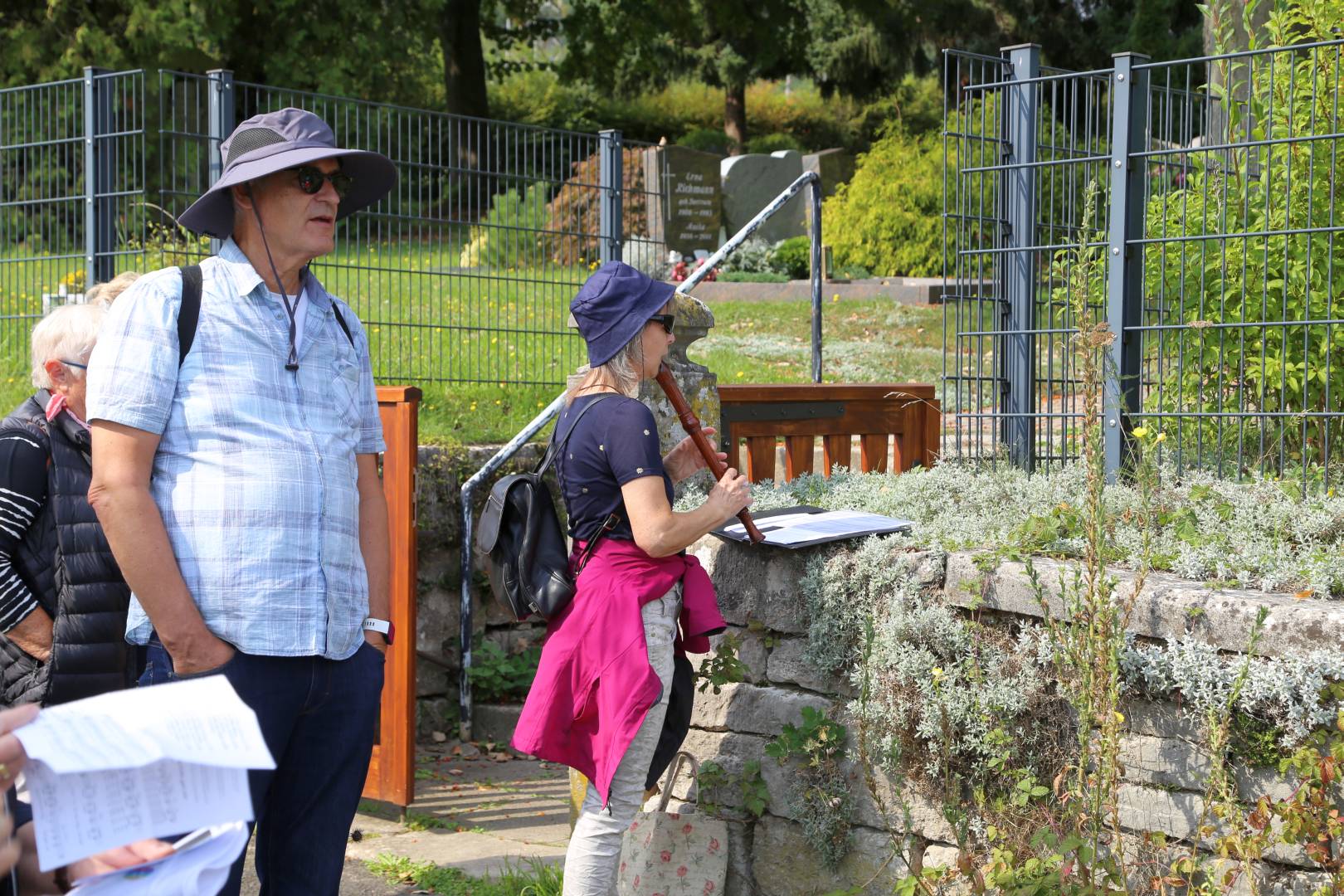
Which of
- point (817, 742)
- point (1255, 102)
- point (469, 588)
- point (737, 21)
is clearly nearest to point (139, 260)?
point (469, 588)

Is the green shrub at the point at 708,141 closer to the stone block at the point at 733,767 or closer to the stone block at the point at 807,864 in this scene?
the stone block at the point at 733,767

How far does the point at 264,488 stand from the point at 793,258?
15217mm

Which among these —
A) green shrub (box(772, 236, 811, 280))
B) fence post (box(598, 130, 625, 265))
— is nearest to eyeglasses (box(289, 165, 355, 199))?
fence post (box(598, 130, 625, 265))

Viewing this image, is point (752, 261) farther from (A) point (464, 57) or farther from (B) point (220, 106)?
(B) point (220, 106)

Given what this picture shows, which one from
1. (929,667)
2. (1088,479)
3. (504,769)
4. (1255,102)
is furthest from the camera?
(504,769)

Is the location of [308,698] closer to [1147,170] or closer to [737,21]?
[1147,170]

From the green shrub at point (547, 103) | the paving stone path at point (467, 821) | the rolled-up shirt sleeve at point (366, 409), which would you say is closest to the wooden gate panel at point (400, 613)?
the paving stone path at point (467, 821)

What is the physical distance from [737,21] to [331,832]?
28.4m

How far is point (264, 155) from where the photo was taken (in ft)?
9.45

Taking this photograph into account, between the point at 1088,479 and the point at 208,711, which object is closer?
the point at 208,711

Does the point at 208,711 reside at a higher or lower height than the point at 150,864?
higher

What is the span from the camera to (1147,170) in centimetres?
488

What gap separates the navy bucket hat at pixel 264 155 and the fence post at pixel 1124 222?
2.89 meters

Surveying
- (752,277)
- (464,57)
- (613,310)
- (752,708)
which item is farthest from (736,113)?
(613,310)
